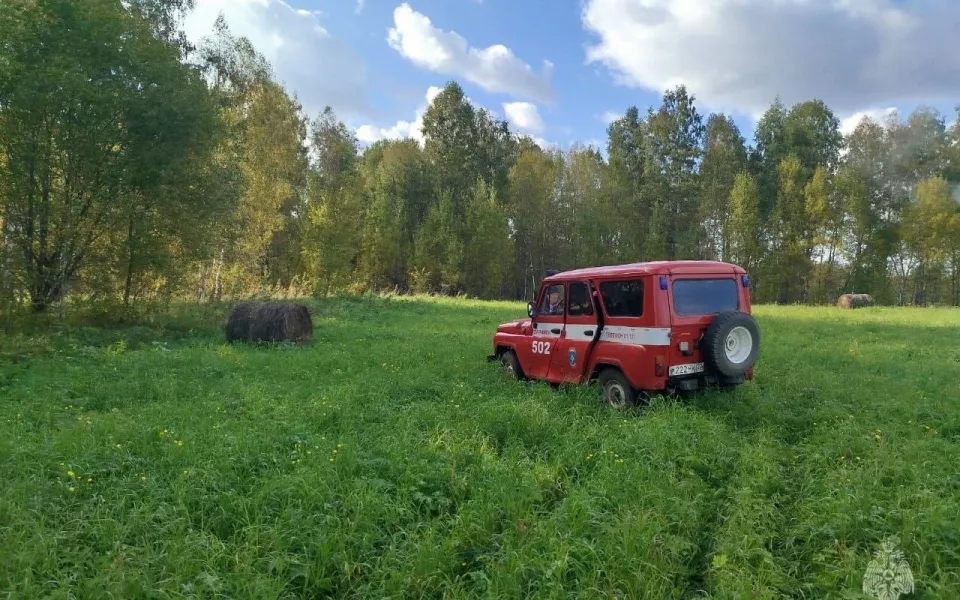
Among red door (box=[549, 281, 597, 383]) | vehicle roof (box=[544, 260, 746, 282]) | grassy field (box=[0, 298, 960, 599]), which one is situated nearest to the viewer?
grassy field (box=[0, 298, 960, 599])

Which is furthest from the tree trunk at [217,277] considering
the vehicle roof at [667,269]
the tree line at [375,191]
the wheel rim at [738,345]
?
the wheel rim at [738,345]

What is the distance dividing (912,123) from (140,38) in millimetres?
48955

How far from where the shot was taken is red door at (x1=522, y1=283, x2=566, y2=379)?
28.0 feet

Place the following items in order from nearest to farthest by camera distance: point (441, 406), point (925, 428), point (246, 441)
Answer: point (246, 441) → point (925, 428) → point (441, 406)

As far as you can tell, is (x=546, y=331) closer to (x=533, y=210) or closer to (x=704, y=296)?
(x=704, y=296)

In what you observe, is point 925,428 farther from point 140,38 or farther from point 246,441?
point 140,38

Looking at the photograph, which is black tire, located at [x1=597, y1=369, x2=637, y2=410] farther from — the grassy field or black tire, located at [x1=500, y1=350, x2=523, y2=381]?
black tire, located at [x1=500, y1=350, x2=523, y2=381]

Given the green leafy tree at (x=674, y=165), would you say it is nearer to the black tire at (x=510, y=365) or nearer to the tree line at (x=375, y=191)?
the tree line at (x=375, y=191)

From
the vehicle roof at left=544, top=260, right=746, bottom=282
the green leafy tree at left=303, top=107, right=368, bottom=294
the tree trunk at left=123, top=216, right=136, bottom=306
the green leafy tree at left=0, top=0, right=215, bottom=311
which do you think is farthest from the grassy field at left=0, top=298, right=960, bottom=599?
the green leafy tree at left=303, top=107, right=368, bottom=294

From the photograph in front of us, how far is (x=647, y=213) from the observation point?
42.8m

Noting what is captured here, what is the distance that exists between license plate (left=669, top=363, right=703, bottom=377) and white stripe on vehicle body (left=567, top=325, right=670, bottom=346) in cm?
34

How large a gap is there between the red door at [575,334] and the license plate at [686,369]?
1.32 meters

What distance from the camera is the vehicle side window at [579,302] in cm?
791

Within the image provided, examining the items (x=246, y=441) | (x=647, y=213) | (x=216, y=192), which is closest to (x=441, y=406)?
(x=246, y=441)
